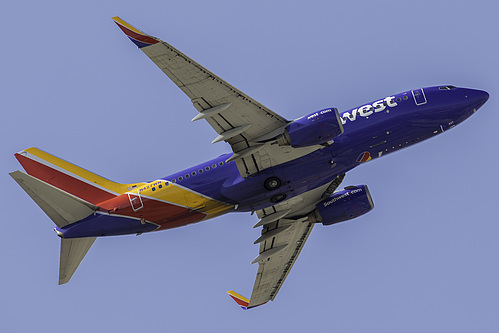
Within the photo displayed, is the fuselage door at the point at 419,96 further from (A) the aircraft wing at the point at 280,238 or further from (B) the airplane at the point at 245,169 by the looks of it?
(A) the aircraft wing at the point at 280,238

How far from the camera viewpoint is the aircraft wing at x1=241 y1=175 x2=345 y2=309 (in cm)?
5512

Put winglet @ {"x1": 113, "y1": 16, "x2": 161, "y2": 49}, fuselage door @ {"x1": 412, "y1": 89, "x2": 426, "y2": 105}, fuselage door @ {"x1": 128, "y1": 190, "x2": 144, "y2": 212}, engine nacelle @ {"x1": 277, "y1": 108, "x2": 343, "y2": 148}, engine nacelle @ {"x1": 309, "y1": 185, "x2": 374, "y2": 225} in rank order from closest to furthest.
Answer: winglet @ {"x1": 113, "y1": 16, "x2": 161, "y2": 49} < engine nacelle @ {"x1": 277, "y1": 108, "x2": 343, "y2": 148} < fuselage door @ {"x1": 412, "y1": 89, "x2": 426, "y2": 105} < fuselage door @ {"x1": 128, "y1": 190, "x2": 144, "y2": 212} < engine nacelle @ {"x1": 309, "y1": 185, "x2": 374, "y2": 225}

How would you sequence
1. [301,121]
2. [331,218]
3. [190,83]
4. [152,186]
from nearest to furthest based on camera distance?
[190,83], [301,121], [152,186], [331,218]

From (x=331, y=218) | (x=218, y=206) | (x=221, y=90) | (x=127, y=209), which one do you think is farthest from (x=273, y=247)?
(x=221, y=90)

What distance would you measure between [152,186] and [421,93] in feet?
61.5

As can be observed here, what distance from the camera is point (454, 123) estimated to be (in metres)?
50.8

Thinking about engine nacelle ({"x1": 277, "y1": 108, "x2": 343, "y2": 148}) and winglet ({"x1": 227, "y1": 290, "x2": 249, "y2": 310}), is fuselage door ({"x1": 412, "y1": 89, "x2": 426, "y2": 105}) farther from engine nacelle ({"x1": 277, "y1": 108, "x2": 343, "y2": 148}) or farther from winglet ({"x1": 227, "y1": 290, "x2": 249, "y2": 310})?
winglet ({"x1": 227, "y1": 290, "x2": 249, "y2": 310})

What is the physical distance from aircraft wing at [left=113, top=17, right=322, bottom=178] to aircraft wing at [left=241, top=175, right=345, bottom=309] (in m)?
6.44

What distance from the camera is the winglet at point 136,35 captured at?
40.9 metres

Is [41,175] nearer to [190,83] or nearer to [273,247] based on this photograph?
[190,83]

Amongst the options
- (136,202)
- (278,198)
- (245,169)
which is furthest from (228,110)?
(136,202)

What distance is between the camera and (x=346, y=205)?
181 ft

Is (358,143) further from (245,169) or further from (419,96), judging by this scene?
(245,169)

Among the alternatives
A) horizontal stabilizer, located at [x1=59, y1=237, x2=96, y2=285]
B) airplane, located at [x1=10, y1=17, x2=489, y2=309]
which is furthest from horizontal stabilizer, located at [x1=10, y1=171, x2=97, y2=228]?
horizontal stabilizer, located at [x1=59, y1=237, x2=96, y2=285]
